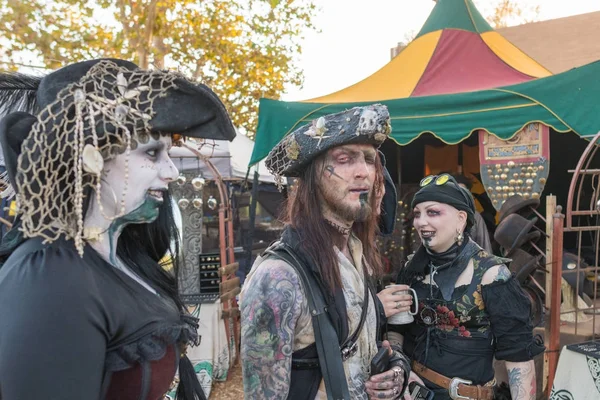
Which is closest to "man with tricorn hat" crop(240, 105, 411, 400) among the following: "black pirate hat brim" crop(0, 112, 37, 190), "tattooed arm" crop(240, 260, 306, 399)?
"tattooed arm" crop(240, 260, 306, 399)

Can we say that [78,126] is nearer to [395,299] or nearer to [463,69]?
[395,299]

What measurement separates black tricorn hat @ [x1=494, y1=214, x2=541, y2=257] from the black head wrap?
1513 millimetres

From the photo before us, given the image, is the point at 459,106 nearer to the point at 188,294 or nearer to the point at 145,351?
the point at 188,294

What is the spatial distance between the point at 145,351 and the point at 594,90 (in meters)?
4.12

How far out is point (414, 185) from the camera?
6.63m

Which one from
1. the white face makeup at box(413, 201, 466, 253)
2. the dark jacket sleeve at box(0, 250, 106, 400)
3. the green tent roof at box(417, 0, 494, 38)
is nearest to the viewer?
the dark jacket sleeve at box(0, 250, 106, 400)

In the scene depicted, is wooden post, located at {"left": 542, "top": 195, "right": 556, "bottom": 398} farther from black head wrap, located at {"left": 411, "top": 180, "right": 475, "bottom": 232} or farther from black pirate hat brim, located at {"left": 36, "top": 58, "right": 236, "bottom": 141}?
black pirate hat brim, located at {"left": 36, "top": 58, "right": 236, "bottom": 141}

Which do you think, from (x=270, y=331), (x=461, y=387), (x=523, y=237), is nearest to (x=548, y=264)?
(x=523, y=237)

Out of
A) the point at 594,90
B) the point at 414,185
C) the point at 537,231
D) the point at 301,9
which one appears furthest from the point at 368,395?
the point at 301,9

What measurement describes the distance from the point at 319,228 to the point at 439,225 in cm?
78

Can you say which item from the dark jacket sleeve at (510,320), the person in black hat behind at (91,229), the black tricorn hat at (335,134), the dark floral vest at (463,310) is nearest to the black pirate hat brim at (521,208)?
the dark floral vest at (463,310)

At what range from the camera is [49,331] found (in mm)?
877

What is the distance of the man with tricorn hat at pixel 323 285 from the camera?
1.52m

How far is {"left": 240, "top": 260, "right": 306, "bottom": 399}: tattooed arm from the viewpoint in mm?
1507
